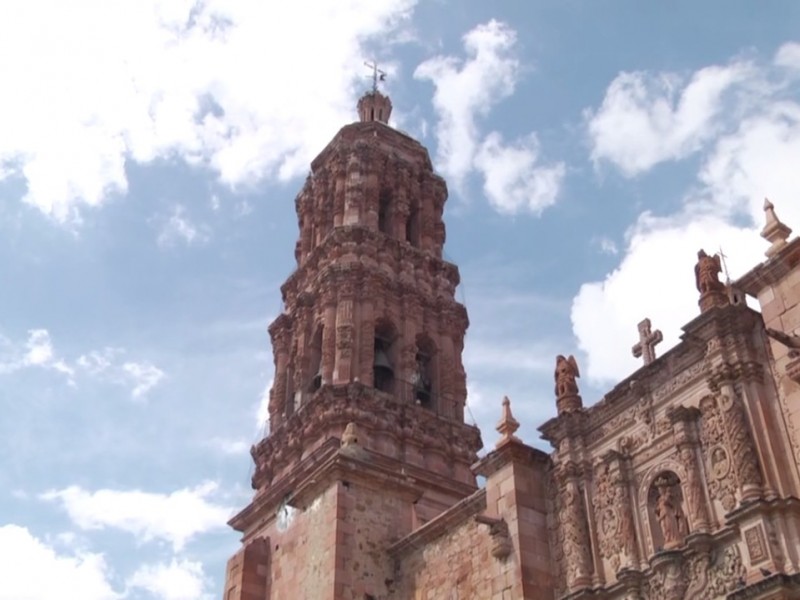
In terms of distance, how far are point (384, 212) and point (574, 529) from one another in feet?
50.3

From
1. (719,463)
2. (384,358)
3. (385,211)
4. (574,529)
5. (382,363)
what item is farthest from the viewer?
(385,211)

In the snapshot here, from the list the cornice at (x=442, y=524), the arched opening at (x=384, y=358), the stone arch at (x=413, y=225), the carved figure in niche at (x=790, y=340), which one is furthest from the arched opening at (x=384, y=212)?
the carved figure in niche at (x=790, y=340)

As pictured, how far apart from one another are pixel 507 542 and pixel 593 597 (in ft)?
6.42

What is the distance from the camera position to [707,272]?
15438mm

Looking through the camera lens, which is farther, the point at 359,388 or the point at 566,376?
the point at 359,388

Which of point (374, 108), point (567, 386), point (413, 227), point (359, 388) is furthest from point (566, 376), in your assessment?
point (374, 108)

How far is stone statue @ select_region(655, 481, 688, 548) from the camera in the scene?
46.5 feet

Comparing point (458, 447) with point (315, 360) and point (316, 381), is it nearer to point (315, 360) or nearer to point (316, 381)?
point (316, 381)

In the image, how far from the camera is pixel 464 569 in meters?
17.8

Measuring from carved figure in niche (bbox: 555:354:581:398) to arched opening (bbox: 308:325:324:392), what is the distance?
891 cm

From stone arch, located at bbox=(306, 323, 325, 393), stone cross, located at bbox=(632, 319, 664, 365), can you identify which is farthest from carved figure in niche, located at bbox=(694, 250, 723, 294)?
stone arch, located at bbox=(306, 323, 325, 393)

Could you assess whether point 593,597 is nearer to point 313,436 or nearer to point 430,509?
point 430,509

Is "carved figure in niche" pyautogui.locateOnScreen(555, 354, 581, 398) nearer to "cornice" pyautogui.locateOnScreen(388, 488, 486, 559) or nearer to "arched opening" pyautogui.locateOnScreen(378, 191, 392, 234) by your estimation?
"cornice" pyautogui.locateOnScreen(388, 488, 486, 559)

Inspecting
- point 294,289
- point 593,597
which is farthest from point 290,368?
point 593,597
